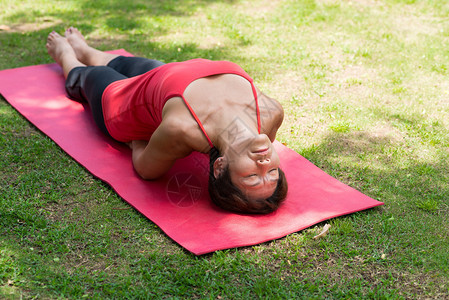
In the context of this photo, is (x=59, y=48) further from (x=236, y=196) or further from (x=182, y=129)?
(x=236, y=196)

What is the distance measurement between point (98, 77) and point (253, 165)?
77.2 inches

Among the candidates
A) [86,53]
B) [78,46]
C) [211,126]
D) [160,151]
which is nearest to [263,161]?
[211,126]

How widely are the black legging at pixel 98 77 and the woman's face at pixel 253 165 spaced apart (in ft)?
5.02

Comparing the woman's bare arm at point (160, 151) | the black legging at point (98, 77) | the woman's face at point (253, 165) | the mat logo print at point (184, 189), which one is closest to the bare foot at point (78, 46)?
the black legging at point (98, 77)

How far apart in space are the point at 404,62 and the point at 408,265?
3.53m

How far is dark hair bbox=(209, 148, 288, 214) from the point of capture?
3.22 metres

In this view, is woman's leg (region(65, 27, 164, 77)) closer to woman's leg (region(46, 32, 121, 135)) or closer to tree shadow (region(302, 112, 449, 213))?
woman's leg (region(46, 32, 121, 135))

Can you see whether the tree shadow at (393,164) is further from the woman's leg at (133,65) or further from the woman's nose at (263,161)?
the woman's leg at (133,65)

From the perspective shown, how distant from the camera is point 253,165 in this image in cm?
311

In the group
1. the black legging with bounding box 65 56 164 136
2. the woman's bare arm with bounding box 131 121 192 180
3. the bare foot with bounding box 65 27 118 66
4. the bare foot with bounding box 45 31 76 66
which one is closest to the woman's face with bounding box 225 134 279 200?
the woman's bare arm with bounding box 131 121 192 180

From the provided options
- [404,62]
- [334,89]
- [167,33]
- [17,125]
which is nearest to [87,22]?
[167,33]

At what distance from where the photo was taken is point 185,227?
3340 millimetres

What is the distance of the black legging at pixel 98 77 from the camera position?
4.27 metres

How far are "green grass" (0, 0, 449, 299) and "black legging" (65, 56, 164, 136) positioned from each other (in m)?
0.49
